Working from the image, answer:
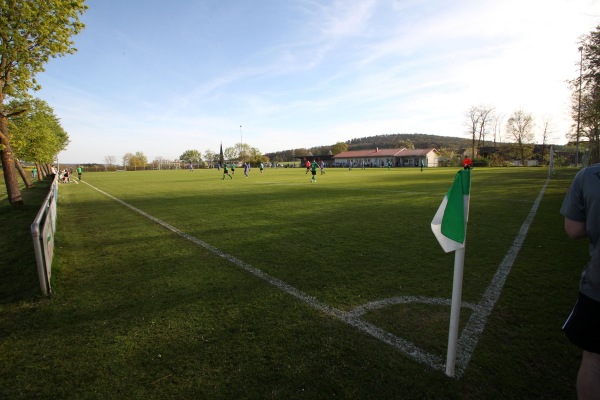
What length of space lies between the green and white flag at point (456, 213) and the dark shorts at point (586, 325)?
0.83 metres

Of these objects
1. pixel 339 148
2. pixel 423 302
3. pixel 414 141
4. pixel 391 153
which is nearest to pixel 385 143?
pixel 414 141

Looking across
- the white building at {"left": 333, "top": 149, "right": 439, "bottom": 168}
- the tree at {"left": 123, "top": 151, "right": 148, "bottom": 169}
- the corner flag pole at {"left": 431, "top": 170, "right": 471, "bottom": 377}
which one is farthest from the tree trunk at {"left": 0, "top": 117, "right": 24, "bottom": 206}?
the tree at {"left": 123, "top": 151, "right": 148, "bottom": 169}

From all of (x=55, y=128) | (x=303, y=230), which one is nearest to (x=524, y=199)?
(x=303, y=230)

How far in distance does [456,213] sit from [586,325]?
106 centimetres

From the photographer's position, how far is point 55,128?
4516cm

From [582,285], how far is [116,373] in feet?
12.2

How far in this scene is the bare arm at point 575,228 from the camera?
6.40 feet

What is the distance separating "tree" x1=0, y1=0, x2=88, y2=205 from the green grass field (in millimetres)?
9967

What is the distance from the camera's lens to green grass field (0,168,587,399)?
2654 mm

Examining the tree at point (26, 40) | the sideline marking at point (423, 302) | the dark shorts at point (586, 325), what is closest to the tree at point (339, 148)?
the tree at point (26, 40)

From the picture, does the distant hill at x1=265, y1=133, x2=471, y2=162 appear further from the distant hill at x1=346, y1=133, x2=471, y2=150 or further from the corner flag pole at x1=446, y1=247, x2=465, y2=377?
the corner flag pole at x1=446, y1=247, x2=465, y2=377

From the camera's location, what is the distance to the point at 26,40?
40.0ft

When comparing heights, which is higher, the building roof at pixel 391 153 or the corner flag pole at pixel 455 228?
the building roof at pixel 391 153

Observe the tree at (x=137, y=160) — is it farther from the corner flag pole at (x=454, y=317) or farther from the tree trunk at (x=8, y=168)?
the corner flag pole at (x=454, y=317)
